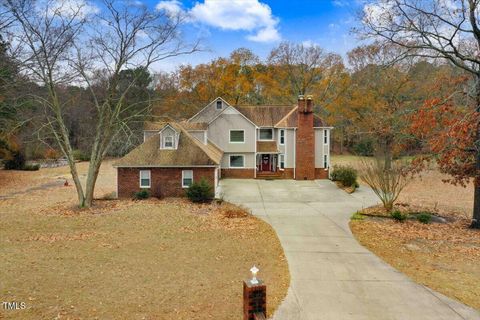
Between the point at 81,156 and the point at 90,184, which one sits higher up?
the point at 81,156

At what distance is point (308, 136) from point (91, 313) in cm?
2791

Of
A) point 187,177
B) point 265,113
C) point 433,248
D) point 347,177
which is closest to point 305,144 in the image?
point 265,113

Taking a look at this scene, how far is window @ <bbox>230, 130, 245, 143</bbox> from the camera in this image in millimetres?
33531

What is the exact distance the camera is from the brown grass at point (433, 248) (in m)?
9.36

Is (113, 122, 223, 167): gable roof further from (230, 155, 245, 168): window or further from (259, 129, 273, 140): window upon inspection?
(259, 129, 273, 140): window

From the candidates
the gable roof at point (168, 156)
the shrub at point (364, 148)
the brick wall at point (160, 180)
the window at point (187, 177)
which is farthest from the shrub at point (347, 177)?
the shrub at point (364, 148)

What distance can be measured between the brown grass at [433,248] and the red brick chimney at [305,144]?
12080 mm

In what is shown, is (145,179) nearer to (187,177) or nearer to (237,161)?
(187,177)

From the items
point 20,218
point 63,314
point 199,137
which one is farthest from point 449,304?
point 199,137

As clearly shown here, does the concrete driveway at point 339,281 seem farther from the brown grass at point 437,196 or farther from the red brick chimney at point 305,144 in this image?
the red brick chimney at point 305,144

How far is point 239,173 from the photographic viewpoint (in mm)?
33688

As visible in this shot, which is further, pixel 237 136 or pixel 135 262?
pixel 237 136

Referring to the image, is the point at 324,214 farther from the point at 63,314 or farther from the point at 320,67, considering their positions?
the point at 320,67

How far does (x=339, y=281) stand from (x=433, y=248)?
5477mm
